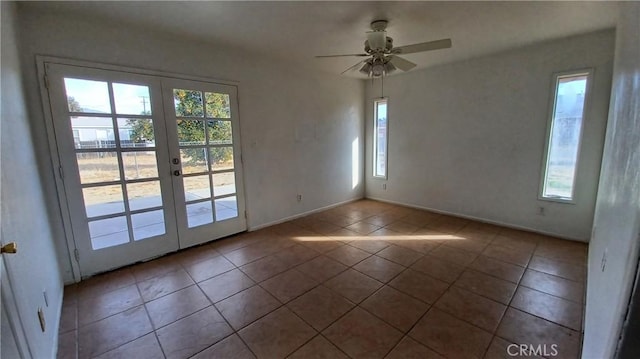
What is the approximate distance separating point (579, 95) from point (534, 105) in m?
0.41

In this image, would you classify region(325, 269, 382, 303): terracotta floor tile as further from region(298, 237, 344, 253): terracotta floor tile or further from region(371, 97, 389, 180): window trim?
region(371, 97, 389, 180): window trim

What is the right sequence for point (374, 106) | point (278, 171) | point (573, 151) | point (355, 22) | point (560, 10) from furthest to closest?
point (374, 106) < point (278, 171) < point (573, 151) < point (355, 22) < point (560, 10)

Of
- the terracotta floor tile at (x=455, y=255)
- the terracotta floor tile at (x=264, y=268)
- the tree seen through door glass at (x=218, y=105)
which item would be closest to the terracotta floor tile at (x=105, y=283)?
the terracotta floor tile at (x=264, y=268)

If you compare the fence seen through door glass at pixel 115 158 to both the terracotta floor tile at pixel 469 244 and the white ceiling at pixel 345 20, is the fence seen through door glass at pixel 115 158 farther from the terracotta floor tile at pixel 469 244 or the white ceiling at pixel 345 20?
the terracotta floor tile at pixel 469 244

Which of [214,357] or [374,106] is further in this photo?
[374,106]

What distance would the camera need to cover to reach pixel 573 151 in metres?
3.12

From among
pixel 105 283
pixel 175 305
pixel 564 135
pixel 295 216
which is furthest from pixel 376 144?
pixel 105 283

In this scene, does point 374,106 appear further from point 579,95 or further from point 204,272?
point 204,272

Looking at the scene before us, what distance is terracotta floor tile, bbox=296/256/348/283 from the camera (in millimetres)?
2498

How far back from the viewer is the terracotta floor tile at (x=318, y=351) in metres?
1.59

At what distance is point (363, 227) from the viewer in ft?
12.4

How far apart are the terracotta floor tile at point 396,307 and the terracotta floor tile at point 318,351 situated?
1.49ft

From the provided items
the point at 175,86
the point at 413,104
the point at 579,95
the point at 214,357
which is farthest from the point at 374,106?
the point at 214,357

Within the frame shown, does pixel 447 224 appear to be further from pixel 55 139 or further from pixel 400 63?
pixel 55 139
